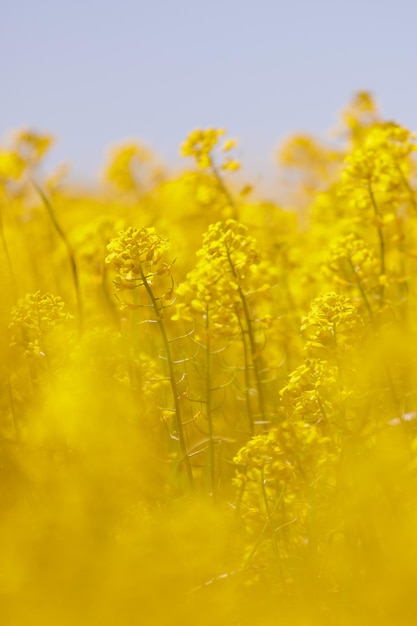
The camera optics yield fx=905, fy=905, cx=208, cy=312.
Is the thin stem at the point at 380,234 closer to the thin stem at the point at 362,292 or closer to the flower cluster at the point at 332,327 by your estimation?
the thin stem at the point at 362,292

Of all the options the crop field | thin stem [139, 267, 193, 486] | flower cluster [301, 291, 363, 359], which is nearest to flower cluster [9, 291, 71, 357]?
the crop field

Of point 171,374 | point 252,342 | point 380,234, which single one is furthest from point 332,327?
point 380,234

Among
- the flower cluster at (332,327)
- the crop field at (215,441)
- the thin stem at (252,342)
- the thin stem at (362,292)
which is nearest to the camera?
the crop field at (215,441)

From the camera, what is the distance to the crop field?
2.24 metres

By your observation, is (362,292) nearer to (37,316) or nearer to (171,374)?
(171,374)

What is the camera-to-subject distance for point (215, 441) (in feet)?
8.94

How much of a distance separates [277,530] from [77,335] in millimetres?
1136

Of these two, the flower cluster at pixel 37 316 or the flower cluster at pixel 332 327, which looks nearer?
the flower cluster at pixel 332 327

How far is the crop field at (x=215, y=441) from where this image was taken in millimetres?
2236

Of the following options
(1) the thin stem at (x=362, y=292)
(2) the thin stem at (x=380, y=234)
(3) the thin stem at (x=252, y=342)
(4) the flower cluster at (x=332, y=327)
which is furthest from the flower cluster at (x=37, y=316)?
(2) the thin stem at (x=380, y=234)

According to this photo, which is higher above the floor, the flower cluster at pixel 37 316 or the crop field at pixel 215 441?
the flower cluster at pixel 37 316

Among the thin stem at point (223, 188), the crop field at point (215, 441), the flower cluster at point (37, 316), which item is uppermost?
the thin stem at point (223, 188)

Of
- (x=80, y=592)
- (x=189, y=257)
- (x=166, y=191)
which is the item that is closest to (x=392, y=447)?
(x=80, y=592)

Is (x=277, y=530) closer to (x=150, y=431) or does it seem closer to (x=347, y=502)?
(x=347, y=502)
